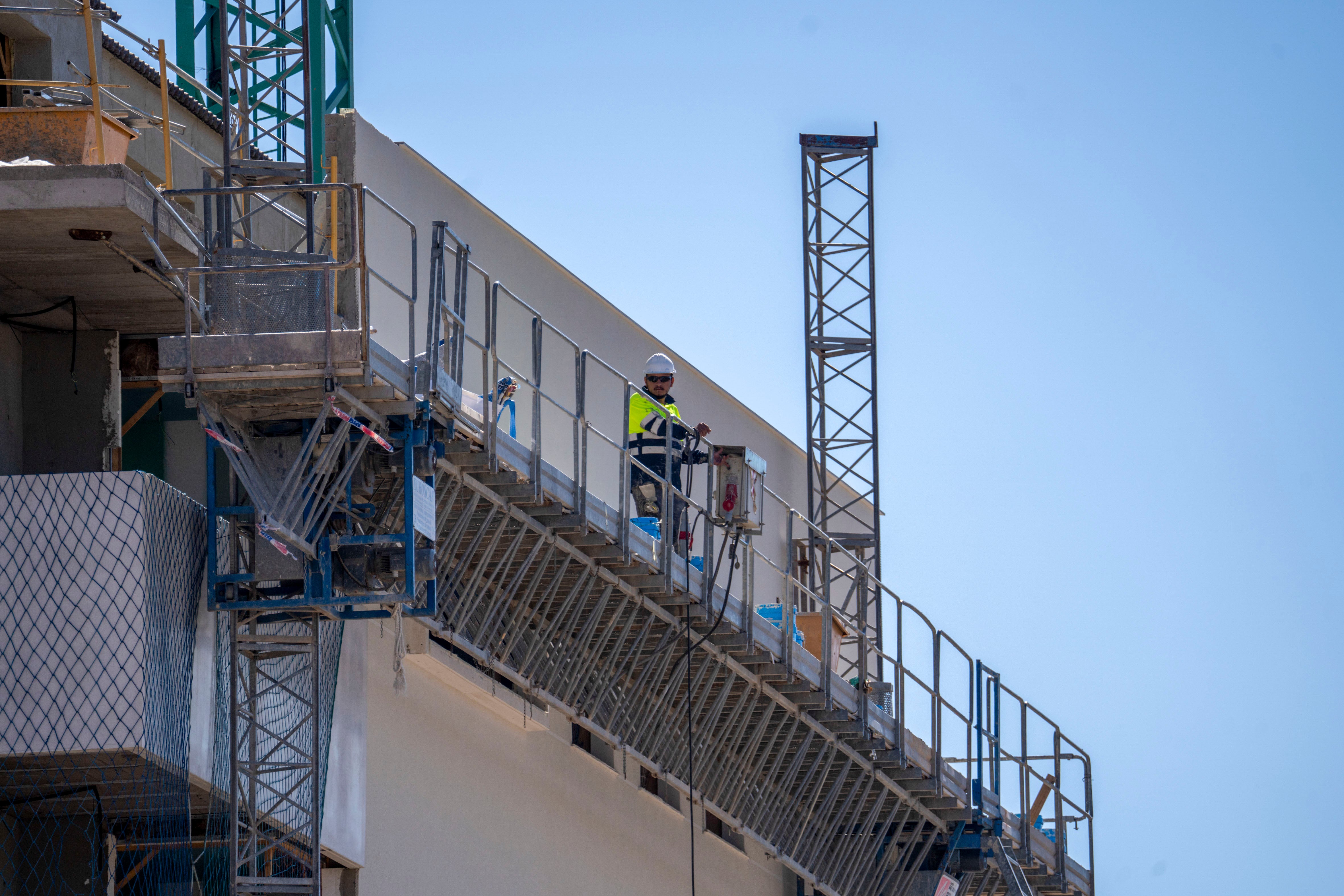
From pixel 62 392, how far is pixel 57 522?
2.94 metres

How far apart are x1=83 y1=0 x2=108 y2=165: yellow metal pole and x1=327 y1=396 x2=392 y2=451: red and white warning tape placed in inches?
95.7

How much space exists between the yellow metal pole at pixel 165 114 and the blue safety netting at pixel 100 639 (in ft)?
7.86

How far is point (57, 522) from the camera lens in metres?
11.7

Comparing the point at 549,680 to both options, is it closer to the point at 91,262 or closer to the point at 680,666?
the point at 680,666

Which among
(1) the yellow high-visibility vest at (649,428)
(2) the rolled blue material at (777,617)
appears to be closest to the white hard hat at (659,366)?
(1) the yellow high-visibility vest at (649,428)

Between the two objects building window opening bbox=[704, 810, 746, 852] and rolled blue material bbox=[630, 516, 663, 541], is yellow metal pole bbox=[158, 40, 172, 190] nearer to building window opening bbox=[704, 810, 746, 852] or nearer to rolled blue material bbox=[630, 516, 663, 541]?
Answer: rolled blue material bbox=[630, 516, 663, 541]

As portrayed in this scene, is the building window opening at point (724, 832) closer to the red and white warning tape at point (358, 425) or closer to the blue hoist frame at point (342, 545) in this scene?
the blue hoist frame at point (342, 545)

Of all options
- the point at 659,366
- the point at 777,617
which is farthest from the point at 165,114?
the point at 777,617

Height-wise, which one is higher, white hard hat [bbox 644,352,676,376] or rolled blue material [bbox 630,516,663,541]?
white hard hat [bbox 644,352,676,376]

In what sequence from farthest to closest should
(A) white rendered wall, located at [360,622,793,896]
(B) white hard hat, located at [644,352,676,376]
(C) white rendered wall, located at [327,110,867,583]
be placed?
(C) white rendered wall, located at [327,110,867,583], (A) white rendered wall, located at [360,622,793,896], (B) white hard hat, located at [644,352,676,376]

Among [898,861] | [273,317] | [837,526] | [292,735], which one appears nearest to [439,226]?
[273,317]

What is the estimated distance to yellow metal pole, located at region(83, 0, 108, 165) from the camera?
12.2m

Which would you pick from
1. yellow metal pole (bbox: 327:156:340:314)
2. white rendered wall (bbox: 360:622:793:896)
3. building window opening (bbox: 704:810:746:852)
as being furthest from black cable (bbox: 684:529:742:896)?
building window opening (bbox: 704:810:746:852)

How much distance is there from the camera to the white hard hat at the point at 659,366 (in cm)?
1529
